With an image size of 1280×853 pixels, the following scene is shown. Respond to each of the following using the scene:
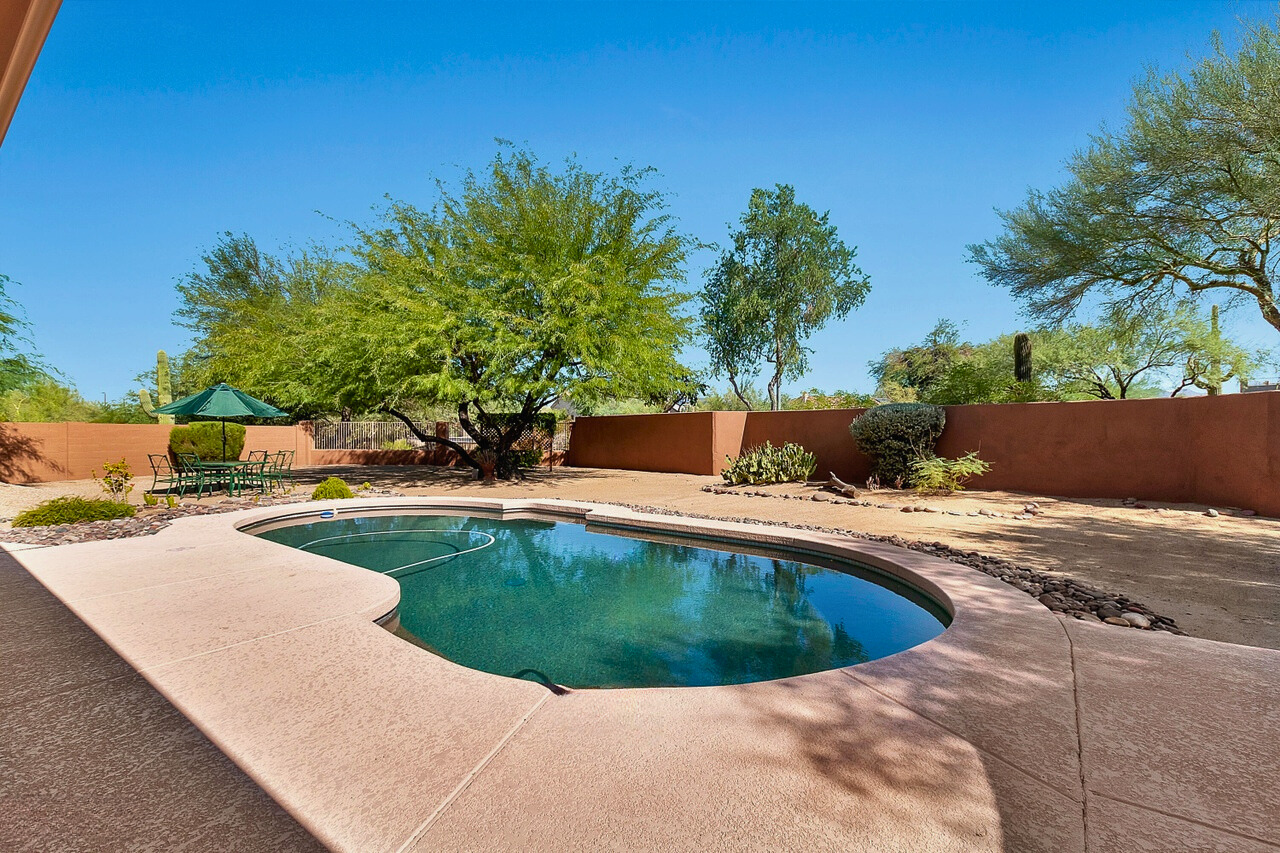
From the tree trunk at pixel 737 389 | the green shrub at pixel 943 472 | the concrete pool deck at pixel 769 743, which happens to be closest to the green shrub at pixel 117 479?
the concrete pool deck at pixel 769 743

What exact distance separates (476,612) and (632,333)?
8612mm

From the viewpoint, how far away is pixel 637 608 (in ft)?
15.6

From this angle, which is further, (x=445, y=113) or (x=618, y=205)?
(x=445, y=113)

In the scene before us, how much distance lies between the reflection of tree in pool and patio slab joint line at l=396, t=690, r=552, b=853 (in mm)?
1100

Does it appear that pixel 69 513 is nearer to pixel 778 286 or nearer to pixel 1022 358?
pixel 1022 358

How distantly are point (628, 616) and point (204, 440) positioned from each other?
57.6 feet

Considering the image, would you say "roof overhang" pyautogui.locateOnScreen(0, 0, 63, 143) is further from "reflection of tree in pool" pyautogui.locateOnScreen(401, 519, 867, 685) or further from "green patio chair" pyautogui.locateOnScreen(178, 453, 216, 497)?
"green patio chair" pyautogui.locateOnScreen(178, 453, 216, 497)

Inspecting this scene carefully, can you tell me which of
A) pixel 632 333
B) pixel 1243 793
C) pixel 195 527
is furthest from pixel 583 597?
pixel 632 333

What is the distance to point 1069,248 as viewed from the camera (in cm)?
1223

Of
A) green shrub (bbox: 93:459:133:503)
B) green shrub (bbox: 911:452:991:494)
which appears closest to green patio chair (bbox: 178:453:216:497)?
green shrub (bbox: 93:459:133:503)

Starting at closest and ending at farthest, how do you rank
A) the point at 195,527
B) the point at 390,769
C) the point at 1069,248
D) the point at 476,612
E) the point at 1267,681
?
the point at 390,769
the point at 1267,681
the point at 476,612
the point at 195,527
the point at 1069,248

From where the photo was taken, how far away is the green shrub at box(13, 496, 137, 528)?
276 inches

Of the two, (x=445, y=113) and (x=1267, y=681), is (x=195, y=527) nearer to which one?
(x=1267, y=681)

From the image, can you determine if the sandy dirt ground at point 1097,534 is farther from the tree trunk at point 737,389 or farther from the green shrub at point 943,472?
the tree trunk at point 737,389
